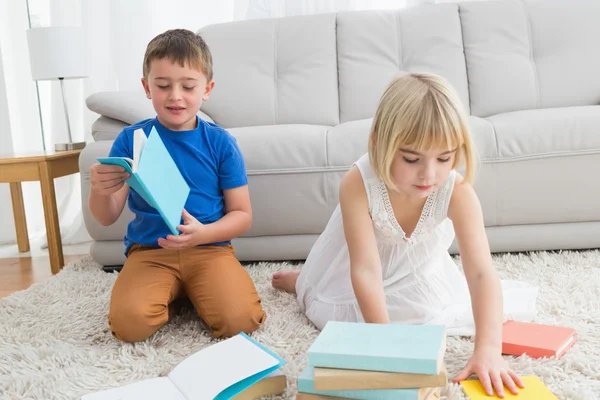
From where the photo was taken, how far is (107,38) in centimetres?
273

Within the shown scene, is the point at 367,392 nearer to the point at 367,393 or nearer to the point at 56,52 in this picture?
the point at 367,393

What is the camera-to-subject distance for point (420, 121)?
0.99m

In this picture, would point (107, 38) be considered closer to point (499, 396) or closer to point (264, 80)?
point (264, 80)

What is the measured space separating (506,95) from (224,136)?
3.94 ft

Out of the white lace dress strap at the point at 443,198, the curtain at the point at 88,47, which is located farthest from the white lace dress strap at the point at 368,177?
the curtain at the point at 88,47

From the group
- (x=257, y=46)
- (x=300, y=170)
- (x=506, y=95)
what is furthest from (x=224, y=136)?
(x=506, y=95)

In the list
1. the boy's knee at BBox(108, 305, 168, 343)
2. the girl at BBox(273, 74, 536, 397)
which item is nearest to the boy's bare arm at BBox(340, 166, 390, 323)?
the girl at BBox(273, 74, 536, 397)

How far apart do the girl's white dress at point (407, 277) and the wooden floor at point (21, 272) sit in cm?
105

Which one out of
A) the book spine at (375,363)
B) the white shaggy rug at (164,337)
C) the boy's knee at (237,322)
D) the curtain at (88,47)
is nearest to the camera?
the book spine at (375,363)

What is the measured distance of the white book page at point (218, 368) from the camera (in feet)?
3.02

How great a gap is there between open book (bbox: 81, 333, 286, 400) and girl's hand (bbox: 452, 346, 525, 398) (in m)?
0.32

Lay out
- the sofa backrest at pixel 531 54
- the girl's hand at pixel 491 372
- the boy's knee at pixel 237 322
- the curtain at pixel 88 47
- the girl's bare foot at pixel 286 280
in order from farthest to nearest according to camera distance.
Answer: the curtain at pixel 88 47 → the sofa backrest at pixel 531 54 → the girl's bare foot at pixel 286 280 → the boy's knee at pixel 237 322 → the girl's hand at pixel 491 372

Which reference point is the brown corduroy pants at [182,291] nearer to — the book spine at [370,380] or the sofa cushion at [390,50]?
the book spine at [370,380]

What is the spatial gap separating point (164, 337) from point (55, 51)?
140 centimetres
